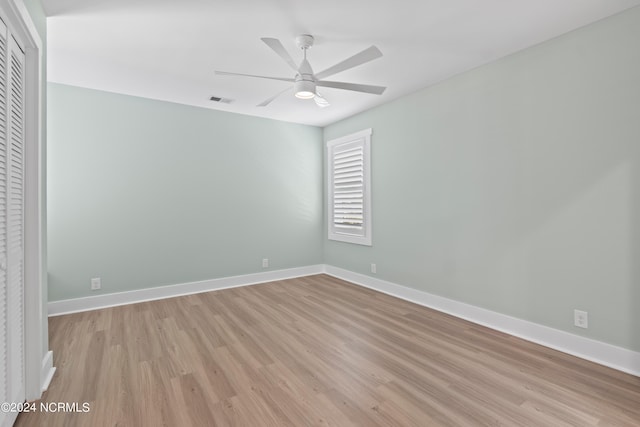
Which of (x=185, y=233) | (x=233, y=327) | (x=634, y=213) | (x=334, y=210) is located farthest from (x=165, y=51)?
(x=634, y=213)

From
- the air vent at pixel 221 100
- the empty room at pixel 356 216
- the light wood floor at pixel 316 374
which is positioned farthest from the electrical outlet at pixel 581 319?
the air vent at pixel 221 100

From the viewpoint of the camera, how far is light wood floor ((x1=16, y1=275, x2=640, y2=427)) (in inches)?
71.4

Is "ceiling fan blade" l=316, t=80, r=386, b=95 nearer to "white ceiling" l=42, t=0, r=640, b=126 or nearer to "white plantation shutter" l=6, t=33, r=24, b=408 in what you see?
"white ceiling" l=42, t=0, r=640, b=126

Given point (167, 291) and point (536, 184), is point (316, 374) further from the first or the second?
point (167, 291)

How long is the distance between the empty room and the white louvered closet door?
0.07 feet

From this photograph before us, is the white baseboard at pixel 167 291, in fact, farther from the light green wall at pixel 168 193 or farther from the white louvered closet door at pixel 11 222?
the white louvered closet door at pixel 11 222

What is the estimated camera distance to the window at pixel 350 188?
4.63 meters

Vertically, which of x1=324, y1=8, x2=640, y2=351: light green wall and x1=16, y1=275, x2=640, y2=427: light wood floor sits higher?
x1=324, y1=8, x2=640, y2=351: light green wall

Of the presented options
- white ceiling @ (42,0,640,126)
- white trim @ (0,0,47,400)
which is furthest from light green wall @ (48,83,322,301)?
white trim @ (0,0,47,400)

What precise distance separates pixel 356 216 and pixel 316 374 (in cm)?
286

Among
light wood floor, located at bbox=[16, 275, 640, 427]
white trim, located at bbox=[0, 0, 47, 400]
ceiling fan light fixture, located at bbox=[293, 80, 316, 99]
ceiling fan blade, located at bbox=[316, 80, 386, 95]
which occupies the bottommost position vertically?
light wood floor, located at bbox=[16, 275, 640, 427]

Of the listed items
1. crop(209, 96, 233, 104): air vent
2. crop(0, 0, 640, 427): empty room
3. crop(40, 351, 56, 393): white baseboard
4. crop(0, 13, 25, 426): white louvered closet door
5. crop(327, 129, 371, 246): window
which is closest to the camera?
crop(0, 13, 25, 426): white louvered closet door

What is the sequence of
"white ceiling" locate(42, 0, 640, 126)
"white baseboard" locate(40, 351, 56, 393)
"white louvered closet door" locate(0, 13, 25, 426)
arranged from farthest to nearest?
"white ceiling" locate(42, 0, 640, 126) → "white baseboard" locate(40, 351, 56, 393) → "white louvered closet door" locate(0, 13, 25, 426)

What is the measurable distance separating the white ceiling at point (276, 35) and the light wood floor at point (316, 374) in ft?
8.48
